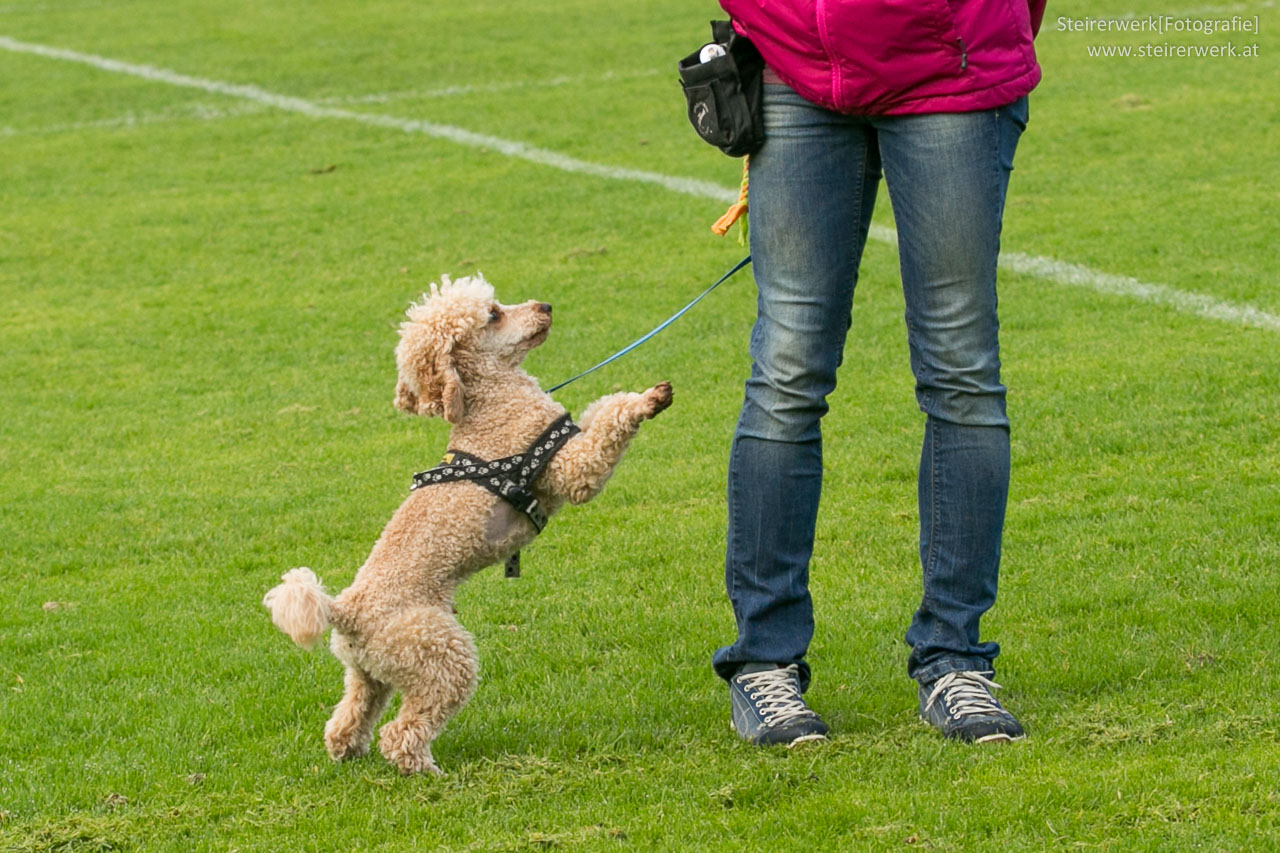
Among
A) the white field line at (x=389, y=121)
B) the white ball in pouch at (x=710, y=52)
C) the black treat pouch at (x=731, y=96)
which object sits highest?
the white ball in pouch at (x=710, y=52)

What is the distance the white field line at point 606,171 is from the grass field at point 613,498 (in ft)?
0.19

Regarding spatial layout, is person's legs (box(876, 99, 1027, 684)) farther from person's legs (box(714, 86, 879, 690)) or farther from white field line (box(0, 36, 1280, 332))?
white field line (box(0, 36, 1280, 332))

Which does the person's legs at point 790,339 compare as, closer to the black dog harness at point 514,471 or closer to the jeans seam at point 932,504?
the jeans seam at point 932,504

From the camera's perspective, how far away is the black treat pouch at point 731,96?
3873 millimetres

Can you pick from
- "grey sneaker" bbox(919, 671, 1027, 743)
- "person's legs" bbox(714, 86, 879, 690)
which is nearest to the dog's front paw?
"person's legs" bbox(714, 86, 879, 690)

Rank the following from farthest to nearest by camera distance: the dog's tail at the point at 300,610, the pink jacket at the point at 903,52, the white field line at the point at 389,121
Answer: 1. the white field line at the point at 389,121
2. the dog's tail at the point at 300,610
3. the pink jacket at the point at 903,52

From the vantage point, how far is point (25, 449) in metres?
7.71

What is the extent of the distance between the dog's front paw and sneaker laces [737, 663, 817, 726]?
0.70 metres

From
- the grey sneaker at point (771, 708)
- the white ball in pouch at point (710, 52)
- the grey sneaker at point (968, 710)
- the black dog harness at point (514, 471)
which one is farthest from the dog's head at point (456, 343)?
the grey sneaker at point (968, 710)

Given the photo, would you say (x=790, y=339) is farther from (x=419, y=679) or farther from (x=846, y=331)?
(x=419, y=679)

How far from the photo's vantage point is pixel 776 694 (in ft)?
13.1

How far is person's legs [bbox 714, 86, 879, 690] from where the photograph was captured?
3.87m

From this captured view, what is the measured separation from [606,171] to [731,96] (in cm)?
942

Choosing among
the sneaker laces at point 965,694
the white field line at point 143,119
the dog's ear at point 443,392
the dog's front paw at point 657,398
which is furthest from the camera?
the white field line at point 143,119
